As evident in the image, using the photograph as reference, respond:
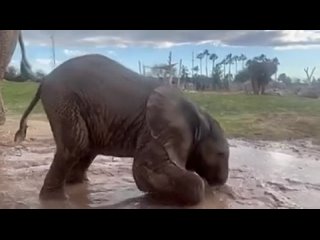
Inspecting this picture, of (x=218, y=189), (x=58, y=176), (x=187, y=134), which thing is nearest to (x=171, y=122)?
(x=187, y=134)

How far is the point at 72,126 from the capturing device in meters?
1.97

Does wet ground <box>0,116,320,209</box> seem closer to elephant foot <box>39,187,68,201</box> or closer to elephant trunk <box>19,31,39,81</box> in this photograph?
elephant foot <box>39,187,68,201</box>

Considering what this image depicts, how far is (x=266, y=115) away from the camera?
3283 millimetres

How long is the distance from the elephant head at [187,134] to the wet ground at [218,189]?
4.0 inches

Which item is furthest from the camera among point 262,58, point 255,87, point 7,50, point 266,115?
point 7,50

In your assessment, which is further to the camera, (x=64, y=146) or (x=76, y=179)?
(x=76, y=179)

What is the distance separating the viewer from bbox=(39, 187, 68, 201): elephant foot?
1.96 metres

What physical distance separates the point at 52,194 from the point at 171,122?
1.72 ft

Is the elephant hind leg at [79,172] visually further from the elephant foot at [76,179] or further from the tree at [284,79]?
the tree at [284,79]

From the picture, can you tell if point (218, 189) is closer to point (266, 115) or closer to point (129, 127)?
point (129, 127)
